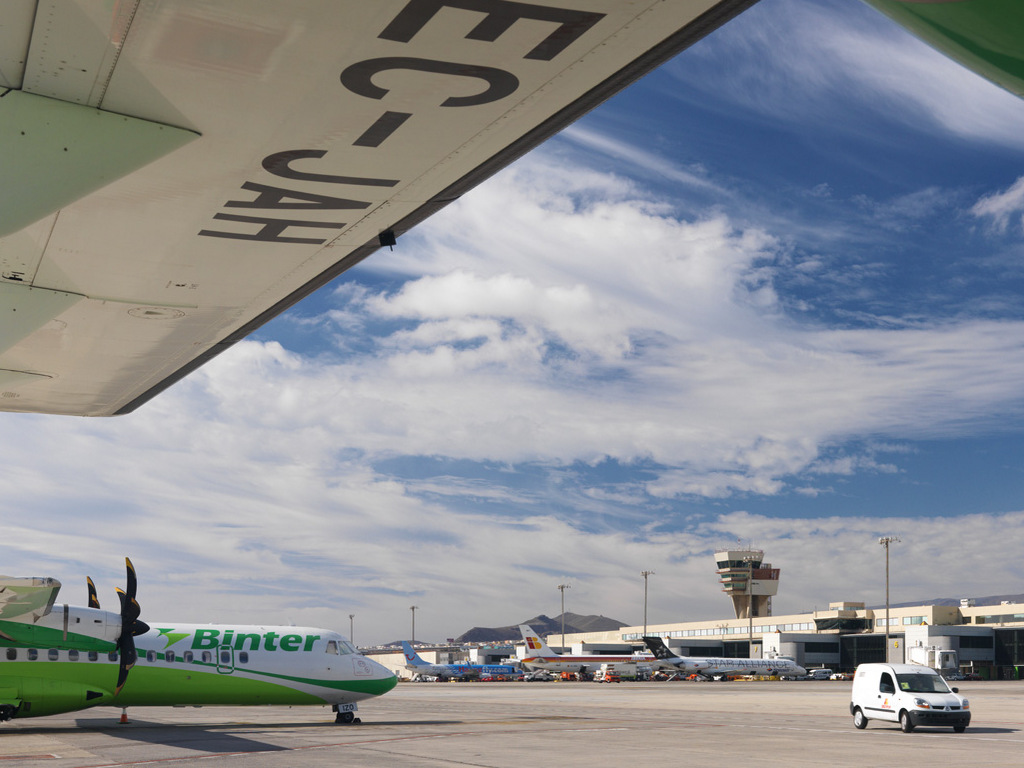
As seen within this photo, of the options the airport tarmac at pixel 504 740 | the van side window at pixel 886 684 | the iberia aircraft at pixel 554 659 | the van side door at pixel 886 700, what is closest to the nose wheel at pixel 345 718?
the airport tarmac at pixel 504 740

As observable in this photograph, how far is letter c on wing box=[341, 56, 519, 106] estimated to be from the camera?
5105 mm

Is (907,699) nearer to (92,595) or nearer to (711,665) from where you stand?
(92,595)

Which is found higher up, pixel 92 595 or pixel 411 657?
pixel 92 595

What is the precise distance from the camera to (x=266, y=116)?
558 cm

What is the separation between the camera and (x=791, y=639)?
117500 mm

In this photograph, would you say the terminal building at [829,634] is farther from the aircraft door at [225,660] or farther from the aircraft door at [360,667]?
the aircraft door at [225,660]

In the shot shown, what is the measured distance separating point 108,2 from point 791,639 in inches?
4911

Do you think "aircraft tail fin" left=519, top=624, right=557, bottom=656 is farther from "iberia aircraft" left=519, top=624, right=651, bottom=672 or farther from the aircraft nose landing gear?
the aircraft nose landing gear

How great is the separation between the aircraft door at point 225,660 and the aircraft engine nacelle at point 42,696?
3.54m

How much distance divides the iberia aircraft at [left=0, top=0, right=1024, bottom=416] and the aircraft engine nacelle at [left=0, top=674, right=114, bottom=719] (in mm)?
22212

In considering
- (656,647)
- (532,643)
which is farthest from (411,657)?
(656,647)

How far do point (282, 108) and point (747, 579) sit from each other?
154 meters

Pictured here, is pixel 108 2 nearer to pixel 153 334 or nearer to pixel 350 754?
pixel 153 334

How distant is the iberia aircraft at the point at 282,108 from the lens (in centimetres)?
461
